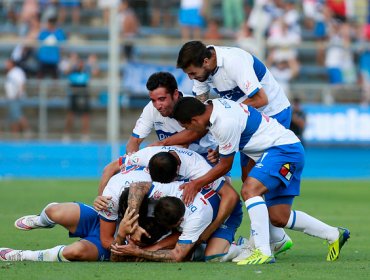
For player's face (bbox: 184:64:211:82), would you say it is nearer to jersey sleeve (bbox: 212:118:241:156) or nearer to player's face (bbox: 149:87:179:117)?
player's face (bbox: 149:87:179:117)

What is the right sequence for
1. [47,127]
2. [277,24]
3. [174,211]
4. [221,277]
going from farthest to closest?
[277,24]
[47,127]
[174,211]
[221,277]

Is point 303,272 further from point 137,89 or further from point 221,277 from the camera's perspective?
point 137,89

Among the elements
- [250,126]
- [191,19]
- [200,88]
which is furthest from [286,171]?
[191,19]

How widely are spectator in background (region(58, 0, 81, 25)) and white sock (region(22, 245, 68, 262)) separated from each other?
1962 centimetres

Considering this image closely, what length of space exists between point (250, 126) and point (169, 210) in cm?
119

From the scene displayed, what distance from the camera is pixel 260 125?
10.3 m

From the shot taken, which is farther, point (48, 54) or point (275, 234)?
point (48, 54)

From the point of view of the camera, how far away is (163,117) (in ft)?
37.3

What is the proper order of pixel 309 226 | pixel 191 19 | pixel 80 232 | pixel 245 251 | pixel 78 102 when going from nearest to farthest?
1. pixel 245 251
2. pixel 80 232
3. pixel 309 226
4. pixel 78 102
5. pixel 191 19

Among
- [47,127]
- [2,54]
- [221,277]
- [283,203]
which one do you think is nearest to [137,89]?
[47,127]

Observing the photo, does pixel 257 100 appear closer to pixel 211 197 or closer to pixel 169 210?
pixel 211 197

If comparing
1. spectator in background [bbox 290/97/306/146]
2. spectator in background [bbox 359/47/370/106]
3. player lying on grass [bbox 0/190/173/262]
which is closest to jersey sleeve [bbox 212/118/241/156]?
player lying on grass [bbox 0/190/173/262]

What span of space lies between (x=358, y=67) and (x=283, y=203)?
58.2 feet

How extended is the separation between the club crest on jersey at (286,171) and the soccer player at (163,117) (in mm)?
830
